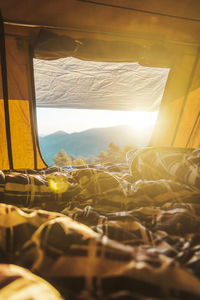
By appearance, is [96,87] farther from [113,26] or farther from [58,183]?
[58,183]

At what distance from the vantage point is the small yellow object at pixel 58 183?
0.68 metres

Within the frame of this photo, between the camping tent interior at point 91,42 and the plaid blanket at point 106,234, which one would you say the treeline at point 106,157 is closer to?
the camping tent interior at point 91,42

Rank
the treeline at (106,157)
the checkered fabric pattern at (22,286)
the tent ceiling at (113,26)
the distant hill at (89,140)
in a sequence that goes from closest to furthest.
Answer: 1. the checkered fabric pattern at (22,286)
2. the tent ceiling at (113,26)
3. the treeline at (106,157)
4. the distant hill at (89,140)

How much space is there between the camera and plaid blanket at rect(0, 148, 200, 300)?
0.26m

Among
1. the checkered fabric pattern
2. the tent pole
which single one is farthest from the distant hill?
the checkered fabric pattern

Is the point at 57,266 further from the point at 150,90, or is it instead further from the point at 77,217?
the point at 150,90

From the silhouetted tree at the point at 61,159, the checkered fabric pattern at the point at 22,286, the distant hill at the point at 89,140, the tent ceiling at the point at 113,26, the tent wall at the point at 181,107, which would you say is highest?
the tent ceiling at the point at 113,26

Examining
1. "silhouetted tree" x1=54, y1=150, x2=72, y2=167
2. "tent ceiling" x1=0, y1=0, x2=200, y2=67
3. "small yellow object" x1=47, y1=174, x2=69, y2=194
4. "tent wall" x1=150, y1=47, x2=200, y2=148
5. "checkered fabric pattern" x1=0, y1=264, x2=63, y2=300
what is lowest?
"silhouetted tree" x1=54, y1=150, x2=72, y2=167

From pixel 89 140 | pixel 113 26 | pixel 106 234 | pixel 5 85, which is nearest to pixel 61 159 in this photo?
pixel 5 85

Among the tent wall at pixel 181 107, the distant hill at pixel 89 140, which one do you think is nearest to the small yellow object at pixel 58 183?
the tent wall at pixel 181 107

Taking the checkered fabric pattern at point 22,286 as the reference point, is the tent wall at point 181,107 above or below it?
above

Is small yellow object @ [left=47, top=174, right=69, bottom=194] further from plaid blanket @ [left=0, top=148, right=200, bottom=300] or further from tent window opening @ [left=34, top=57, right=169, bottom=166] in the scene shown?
tent window opening @ [left=34, top=57, right=169, bottom=166]

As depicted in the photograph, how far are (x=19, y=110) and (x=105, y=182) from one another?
1.37 metres

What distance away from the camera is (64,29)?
1.42 metres
